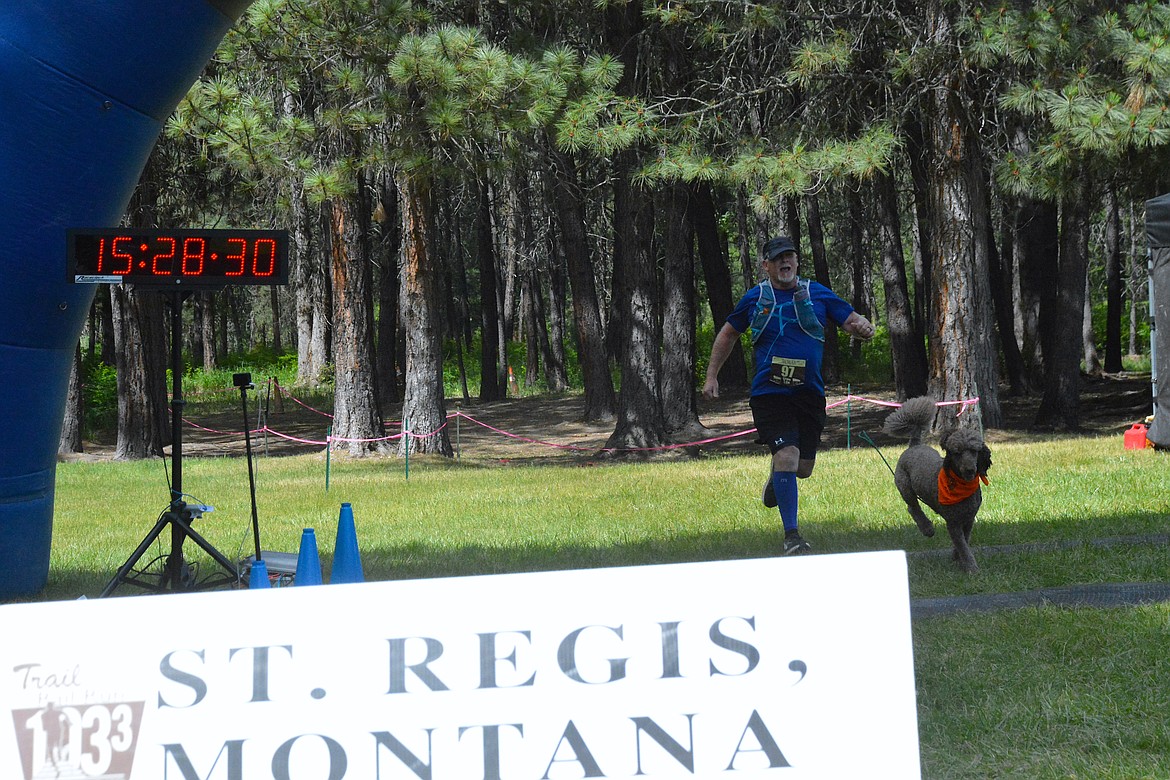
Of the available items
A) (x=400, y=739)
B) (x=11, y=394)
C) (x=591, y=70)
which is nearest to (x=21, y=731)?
(x=400, y=739)

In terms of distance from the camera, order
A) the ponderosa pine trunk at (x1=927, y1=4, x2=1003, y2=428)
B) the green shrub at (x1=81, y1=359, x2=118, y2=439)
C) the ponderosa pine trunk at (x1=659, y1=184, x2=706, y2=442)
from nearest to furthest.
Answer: the ponderosa pine trunk at (x1=927, y1=4, x2=1003, y2=428) < the ponderosa pine trunk at (x1=659, y1=184, x2=706, y2=442) < the green shrub at (x1=81, y1=359, x2=118, y2=439)

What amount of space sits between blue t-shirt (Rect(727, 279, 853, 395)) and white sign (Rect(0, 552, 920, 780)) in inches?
184

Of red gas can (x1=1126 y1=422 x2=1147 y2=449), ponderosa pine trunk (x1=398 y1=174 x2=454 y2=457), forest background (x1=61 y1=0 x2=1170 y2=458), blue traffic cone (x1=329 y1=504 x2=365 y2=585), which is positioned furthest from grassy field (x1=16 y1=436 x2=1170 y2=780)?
forest background (x1=61 y1=0 x2=1170 y2=458)

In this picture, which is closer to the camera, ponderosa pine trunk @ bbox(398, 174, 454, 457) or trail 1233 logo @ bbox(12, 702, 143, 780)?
trail 1233 logo @ bbox(12, 702, 143, 780)

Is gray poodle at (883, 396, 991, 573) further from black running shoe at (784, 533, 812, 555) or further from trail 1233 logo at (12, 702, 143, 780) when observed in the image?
trail 1233 logo at (12, 702, 143, 780)

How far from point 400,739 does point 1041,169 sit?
48.7ft

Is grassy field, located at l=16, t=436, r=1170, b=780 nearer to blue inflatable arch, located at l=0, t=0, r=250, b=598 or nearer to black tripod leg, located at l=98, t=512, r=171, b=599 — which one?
blue inflatable arch, located at l=0, t=0, r=250, b=598

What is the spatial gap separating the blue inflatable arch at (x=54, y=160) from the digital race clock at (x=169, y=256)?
2.27ft

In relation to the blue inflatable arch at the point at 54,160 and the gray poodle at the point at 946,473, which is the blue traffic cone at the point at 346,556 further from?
the gray poodle at the point at 946,473

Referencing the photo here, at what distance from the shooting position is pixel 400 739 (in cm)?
282

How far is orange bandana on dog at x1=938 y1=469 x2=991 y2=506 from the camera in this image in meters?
6.52

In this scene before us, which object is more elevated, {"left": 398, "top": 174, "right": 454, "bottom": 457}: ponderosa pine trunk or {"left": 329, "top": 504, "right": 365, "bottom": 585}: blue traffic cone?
{"left": 398, "top": 174, "right": 454, "bottom": 457}: ponderosa pine trunk

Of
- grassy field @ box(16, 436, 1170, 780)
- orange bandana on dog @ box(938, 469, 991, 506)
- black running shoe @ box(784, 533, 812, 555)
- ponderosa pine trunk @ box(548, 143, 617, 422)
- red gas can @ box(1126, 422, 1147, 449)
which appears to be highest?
ponderosa pine trunk @ box(548, 143, 617, 422)

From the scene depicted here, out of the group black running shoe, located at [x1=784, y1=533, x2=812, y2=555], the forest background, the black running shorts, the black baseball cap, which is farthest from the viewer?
the forest background
